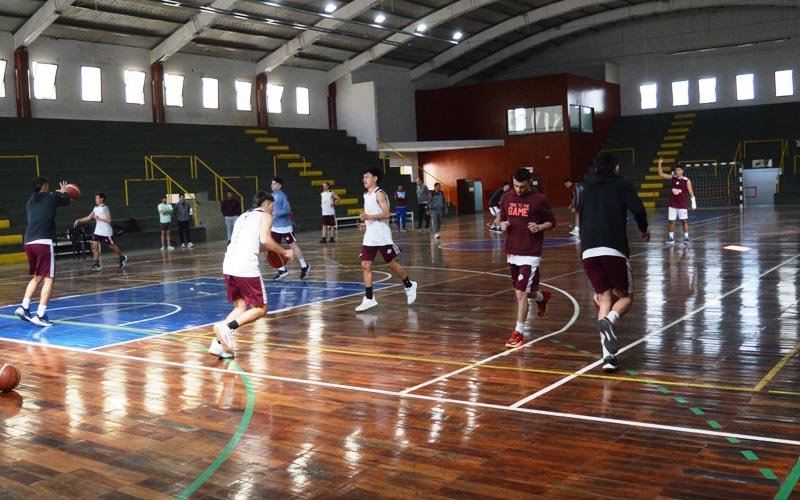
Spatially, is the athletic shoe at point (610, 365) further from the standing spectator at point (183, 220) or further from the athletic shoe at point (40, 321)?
the standing spectator at point (183, 220)

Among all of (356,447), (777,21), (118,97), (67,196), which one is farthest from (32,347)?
(777,21)

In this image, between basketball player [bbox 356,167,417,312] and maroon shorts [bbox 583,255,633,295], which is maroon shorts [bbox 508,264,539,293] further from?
basketball player [bbox 356,167,417,312]

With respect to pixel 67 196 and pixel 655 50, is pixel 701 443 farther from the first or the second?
pixel 655 50

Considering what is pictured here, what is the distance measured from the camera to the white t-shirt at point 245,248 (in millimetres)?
7707

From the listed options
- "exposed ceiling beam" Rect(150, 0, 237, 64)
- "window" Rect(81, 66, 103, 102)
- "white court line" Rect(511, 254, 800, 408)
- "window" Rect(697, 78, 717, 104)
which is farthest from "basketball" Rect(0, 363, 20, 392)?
"window" Rect(697, 78, 717, 104)

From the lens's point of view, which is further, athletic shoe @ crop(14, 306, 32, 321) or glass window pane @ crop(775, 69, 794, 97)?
glass window pane @ crop(775, 69, 794, 97)

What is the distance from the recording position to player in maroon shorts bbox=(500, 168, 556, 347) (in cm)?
779

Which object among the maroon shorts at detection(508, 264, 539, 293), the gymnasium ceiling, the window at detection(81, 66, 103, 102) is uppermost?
the gymnasium ceiling

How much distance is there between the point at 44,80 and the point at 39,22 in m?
3.17

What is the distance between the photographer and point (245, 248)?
771cm

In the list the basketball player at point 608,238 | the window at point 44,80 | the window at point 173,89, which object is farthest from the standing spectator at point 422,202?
the basketball player at point 608,238

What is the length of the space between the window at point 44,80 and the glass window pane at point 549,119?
21.2 metres

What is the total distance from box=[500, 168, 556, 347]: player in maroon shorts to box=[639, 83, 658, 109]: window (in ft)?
124

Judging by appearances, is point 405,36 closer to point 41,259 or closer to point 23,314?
point 41,259
